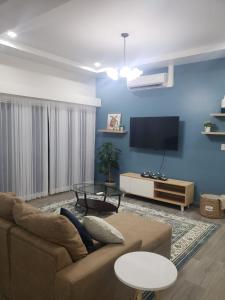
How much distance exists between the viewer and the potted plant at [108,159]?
577cm

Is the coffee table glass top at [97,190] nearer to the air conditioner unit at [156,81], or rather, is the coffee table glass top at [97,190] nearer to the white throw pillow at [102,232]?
the white throw pillow at [102,232]

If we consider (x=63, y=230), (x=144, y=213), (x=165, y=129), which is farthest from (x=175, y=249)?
(x=165, y=129)

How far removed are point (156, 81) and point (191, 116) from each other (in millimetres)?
1026

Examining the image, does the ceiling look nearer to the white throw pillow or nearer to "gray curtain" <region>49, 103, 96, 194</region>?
"gray curtain" <region>49, 103, 96, 194</region>

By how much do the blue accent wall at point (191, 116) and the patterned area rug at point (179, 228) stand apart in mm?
1003

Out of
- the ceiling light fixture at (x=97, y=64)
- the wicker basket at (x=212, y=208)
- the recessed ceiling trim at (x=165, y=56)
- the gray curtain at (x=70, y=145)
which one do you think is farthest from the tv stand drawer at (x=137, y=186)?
the ceiling light fixture at (x=97, y=64)

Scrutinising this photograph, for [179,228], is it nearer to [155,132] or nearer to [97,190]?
[97,190]

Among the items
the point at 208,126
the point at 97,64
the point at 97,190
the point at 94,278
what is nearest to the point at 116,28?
the point at 97,64

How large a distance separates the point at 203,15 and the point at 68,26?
1.84 metres

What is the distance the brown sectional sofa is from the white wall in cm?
319

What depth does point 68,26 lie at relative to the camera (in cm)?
347

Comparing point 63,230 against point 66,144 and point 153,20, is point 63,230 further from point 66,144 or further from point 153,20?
point 66,144

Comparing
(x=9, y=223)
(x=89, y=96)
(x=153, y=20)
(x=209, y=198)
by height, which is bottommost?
(x=209, y=198)

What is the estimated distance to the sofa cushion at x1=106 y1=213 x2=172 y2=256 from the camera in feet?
7.72
